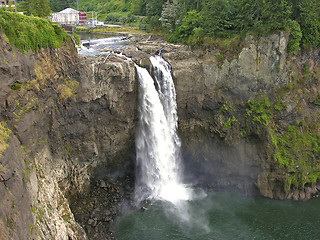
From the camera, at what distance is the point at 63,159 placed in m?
21.1

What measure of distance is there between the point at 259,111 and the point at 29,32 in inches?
870

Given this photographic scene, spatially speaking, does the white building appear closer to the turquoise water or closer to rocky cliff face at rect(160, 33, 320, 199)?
Result: rocky cliff face at rect(160, 33, 320, 199)

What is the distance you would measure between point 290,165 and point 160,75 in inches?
614

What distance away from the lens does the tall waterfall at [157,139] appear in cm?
2562

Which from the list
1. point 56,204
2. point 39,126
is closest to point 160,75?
point 39,126

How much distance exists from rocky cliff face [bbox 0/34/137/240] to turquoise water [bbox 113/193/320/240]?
268 centimetres

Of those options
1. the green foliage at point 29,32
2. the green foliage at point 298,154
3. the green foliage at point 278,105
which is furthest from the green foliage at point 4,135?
the green foliage at point 278,105

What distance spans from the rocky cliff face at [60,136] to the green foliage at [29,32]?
0.56m

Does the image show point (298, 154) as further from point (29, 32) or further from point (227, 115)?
point (29, 32)

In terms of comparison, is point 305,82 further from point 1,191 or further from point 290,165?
point 1,191

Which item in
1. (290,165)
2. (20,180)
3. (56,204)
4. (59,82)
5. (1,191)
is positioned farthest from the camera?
(290,165)

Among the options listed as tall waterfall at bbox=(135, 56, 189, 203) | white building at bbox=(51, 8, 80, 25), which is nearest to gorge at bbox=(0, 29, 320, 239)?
tall waterfall at bbox=(135, 56, 189, 203)

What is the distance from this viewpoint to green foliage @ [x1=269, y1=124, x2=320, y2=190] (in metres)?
27.2

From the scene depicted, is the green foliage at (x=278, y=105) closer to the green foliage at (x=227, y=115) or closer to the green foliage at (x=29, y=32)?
the green foliage at (x=227, y=115)
